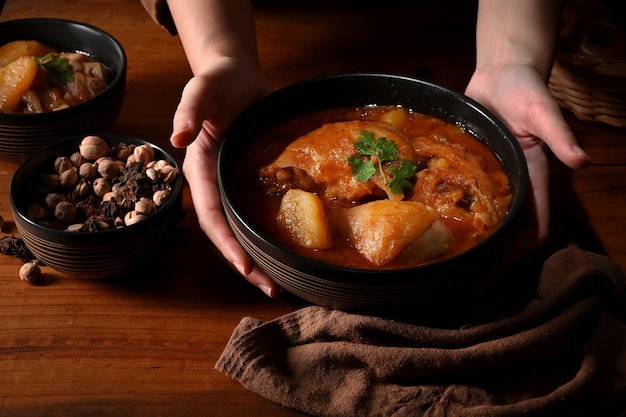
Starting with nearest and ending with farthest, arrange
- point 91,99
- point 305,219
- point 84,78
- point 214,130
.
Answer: point 305,219 → point 214,130 → point 91,99 → point 84,78

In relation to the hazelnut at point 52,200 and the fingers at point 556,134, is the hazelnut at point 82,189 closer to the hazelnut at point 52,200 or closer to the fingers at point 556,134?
the hazelnut at point 52,200

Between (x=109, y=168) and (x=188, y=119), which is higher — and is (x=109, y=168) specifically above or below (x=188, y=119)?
below

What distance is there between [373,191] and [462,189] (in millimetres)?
201

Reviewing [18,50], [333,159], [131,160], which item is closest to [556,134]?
[333,159]

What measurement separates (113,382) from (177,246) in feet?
1.44

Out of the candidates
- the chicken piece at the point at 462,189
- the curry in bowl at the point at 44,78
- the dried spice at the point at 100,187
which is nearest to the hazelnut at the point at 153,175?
the dried spice at the point at 100,187

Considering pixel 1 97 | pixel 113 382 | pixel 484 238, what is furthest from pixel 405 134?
pixel 1 97

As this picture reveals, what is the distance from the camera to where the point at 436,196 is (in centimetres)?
169

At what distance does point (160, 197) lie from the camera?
1759 millimetres

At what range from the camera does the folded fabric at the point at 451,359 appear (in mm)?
Answer: 1498

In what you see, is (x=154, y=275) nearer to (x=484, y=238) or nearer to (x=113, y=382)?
(x=113, y=382)

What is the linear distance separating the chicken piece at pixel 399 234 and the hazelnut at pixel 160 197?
46 centimetres

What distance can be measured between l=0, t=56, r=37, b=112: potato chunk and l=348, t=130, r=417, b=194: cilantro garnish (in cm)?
95

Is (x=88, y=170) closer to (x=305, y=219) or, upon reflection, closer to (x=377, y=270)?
(x=305, y=219)
